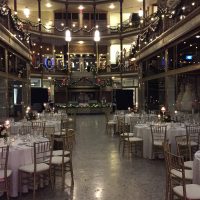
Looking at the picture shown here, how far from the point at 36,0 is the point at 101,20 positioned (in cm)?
703

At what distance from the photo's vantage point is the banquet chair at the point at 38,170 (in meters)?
5.98

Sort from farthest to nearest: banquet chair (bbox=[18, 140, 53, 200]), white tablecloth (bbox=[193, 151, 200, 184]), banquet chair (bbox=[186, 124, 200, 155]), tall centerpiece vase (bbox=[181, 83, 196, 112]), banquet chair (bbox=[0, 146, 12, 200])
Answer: tall centerpiece vase (bbox=[181, 83, 196, 112]) < banquet chair (bbox=[186, 124, 200, 155]) < banquet chair (bbox=[18, 140, 53, 200]) < banquet chair (bbox=[0, 146, 12, 200]) < white tablecloth (bbox=[193, 151, 200, 184])

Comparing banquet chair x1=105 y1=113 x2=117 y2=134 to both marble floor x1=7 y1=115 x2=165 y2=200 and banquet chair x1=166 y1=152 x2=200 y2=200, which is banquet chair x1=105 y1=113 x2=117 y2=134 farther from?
banquet chair x1=166 y1=152 x2=200 y2=200

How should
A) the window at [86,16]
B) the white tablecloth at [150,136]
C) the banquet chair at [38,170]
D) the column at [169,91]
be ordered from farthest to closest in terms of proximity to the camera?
the window at [86,16]
the column at [169,91]
the white tablecloth at [150,136]
the banquet chair at [38,170]

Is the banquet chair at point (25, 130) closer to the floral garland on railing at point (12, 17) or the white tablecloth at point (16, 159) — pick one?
the white tablecloth at point (16, 159)

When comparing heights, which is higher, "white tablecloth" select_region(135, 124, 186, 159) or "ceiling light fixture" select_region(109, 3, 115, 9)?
"ceiling light fixture" select_region(109, 3, 115, 9)

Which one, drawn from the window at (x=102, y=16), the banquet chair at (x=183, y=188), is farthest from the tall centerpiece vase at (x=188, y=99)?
the window at (x=102, y=16)

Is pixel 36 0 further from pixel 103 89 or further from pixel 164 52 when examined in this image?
pixel 164 52

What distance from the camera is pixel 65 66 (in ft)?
101

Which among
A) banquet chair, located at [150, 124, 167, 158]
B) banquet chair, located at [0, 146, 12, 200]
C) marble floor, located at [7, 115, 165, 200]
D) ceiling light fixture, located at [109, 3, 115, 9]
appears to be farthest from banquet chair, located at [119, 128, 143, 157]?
ceiling light fixture, located at [109, 3, 115, 9]

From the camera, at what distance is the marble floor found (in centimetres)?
609

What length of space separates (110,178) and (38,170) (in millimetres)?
1844

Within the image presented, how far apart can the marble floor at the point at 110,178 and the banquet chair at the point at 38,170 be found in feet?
0.74

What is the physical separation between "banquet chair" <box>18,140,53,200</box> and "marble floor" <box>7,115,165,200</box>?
0.23 meters
